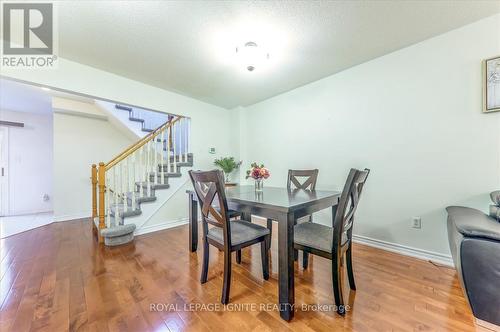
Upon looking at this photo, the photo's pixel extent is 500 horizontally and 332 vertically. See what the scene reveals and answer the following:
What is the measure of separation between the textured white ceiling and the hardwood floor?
2.35 m

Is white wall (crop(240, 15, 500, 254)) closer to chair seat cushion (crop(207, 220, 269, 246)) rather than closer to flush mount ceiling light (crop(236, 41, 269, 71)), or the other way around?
flush mount ceiling light (crop(236, 41, 269, 71))

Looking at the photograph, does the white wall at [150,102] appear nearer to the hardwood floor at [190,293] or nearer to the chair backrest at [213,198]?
the hardwood floor at [190,293]

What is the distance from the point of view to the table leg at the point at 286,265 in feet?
4.12

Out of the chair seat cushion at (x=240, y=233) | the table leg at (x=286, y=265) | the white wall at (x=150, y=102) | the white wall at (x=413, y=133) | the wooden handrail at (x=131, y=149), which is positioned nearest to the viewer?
the table leg at (x=286, y=265)

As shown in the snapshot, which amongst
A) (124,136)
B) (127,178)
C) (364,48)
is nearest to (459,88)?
(364,48)

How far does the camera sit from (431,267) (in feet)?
6.17

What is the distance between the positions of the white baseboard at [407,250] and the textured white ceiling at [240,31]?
7.53ft

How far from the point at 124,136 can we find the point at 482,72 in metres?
6.12

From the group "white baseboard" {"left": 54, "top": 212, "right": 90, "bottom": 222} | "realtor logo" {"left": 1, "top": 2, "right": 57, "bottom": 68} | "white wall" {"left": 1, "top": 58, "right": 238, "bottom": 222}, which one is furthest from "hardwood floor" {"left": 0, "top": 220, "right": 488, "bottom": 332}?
"realtor logo" {"left": 1, "top": 2, "right": 57, "bottom": 68}

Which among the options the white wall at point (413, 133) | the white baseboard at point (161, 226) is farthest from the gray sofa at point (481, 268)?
the white baseboard at point (161, 226)

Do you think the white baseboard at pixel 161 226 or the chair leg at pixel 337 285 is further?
the white baseboard at pixel 161 226

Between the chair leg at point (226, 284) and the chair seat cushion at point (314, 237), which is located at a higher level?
the chair seat cushion at point (314, 237)

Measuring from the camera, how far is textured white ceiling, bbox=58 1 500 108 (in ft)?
5.32

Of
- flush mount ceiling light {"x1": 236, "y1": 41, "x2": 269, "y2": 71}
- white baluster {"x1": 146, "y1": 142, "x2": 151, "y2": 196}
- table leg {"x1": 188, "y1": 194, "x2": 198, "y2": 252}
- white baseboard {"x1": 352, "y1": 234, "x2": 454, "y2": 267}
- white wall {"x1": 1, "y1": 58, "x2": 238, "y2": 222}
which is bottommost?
white baseboard {"x1": 352, "y1": 234, "x2": 454, "y2": 267}
